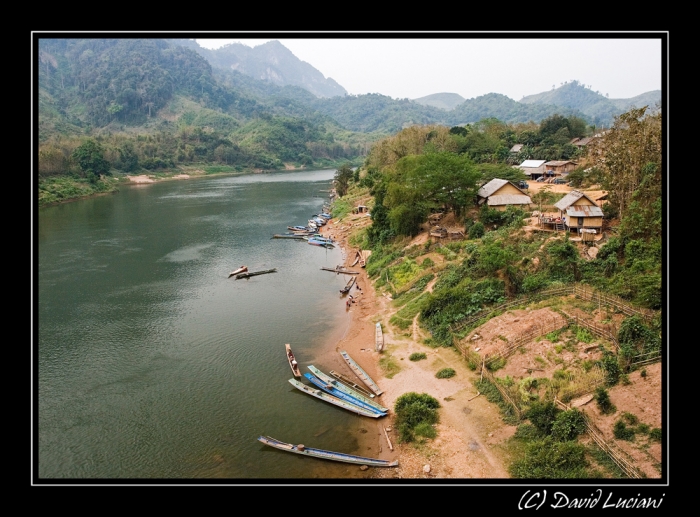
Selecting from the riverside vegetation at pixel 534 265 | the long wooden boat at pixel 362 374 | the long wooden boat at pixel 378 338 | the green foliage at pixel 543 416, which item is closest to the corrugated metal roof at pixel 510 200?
the riverside vegetation at pixel 534 265

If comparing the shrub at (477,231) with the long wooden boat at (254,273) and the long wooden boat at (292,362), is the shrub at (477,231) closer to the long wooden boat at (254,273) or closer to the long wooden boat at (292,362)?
the long wooden boat at (292,362)

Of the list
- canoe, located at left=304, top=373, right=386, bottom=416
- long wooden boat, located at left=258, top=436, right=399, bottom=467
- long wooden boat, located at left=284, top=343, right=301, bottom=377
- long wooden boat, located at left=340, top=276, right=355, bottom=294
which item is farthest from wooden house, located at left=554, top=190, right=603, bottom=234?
long wooden boat, located at left=258, top=436, right=399, bottom=467

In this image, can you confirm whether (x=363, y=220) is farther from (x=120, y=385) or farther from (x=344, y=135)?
(x=344, y=135)

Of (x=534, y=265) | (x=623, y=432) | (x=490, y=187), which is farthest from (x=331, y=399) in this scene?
(x=490, y=187)

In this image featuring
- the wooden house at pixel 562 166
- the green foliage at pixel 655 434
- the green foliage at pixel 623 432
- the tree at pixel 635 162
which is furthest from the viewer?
the wooden house at pixel 562 166

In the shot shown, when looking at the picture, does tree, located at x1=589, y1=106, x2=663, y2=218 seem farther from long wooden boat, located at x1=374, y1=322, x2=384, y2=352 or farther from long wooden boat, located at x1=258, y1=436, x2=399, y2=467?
long wooden boat, located at x1=258, y1=436, x2=399, y2=467

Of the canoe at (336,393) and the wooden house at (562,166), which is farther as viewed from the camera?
the wooden house at (562,166)

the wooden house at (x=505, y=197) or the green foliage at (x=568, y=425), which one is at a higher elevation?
the wooden house at (x=505, y=197)

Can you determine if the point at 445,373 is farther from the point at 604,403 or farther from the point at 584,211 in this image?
the point at 584,211
